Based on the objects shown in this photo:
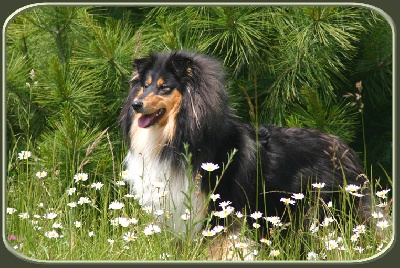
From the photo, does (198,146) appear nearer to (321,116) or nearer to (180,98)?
(180,98)

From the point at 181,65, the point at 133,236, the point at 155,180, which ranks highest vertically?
the point at 181,65

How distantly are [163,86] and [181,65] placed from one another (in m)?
0.17

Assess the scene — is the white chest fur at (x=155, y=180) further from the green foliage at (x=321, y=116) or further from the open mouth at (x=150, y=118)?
the green foliage at (x=321, y=116)

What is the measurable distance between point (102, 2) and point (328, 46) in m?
1.89

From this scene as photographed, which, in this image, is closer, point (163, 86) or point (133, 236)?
point (133, 236)

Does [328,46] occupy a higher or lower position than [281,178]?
higher

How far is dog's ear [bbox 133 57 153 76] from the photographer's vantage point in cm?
495

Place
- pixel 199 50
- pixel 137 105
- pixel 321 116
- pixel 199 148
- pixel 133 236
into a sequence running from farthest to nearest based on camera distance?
pixel 321 116
pixel 199 50
pixel 199 148
pixel 137 105
pixel 133 236

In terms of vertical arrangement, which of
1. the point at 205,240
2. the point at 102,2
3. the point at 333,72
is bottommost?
the point at 205,240

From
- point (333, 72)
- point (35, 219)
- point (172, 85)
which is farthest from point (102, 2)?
point (333, 72)

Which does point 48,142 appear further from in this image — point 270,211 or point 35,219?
point 270,211

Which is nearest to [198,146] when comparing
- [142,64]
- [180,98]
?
[180,98]

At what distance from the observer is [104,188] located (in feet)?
16.7

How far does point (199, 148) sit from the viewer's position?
4.86 meters
